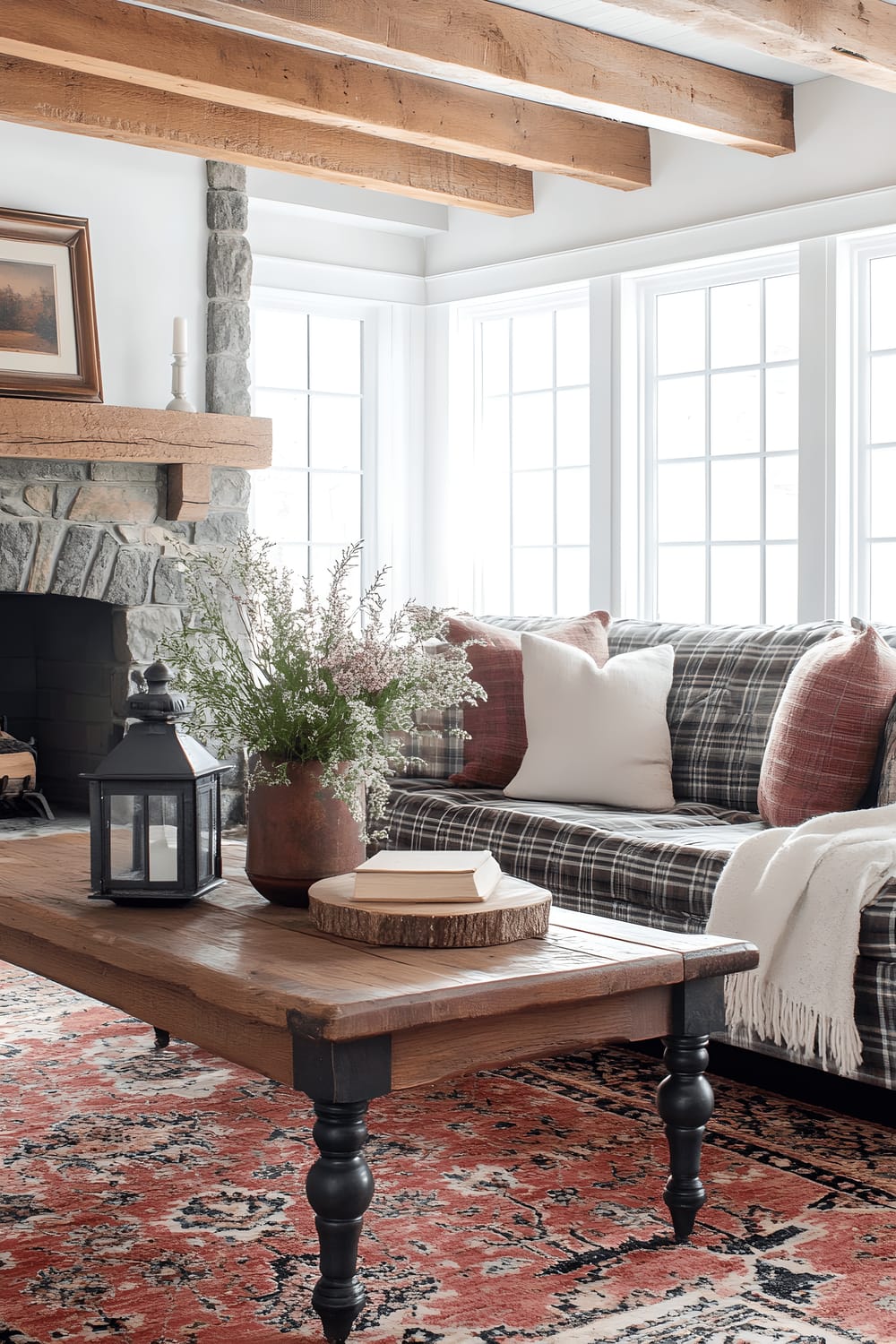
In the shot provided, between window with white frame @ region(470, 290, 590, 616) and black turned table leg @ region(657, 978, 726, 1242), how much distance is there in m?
3.60

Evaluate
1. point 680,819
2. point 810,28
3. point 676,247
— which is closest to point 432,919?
point 680,819

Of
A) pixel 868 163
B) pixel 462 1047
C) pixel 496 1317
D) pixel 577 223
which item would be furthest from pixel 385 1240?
pixel 577 223

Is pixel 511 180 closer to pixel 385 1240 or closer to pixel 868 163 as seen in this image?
pixel 868 163

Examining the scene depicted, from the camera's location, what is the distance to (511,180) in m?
5.45

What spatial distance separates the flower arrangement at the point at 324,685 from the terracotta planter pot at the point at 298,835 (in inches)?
1.0

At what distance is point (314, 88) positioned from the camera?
167 inches

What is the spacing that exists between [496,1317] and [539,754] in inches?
76.4

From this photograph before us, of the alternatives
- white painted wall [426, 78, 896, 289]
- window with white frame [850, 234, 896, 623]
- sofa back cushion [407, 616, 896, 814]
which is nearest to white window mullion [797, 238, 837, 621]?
window with white frame [850, 234, 896, 623]

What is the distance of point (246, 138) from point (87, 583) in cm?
157

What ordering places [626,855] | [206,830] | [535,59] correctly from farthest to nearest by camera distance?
[535,59] → [626,855] → [206,830]

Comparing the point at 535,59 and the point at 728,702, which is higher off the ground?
the point at 535,59

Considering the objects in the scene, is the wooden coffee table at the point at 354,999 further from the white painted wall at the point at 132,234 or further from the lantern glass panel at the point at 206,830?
the white painted wall at the point at 132,234

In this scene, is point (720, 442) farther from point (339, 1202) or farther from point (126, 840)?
point (339, 1202)

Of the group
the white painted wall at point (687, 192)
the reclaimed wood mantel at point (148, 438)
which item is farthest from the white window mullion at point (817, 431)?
the reclaimed wood mantel at point (148, 438)
